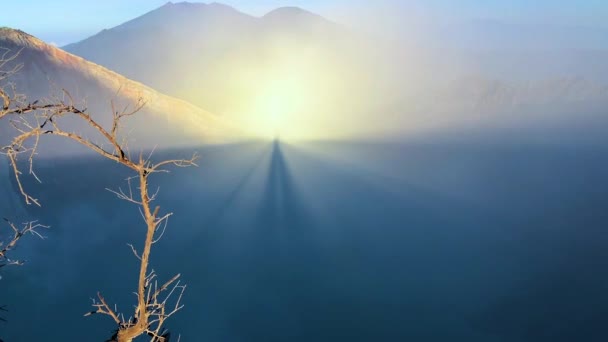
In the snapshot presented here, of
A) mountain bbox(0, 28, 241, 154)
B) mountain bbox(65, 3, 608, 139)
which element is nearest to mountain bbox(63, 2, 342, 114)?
mountain bbox(65, 3, 608, 139)

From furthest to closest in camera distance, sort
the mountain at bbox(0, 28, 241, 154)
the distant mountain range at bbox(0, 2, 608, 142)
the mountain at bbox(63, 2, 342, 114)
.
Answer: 1. the mountain at bbox(63, 2, 342, 114)
2. the distant mountain range at bbox(0, 2, 608, 142)
3. the mountain at bbox(0, 28, 241, 154)

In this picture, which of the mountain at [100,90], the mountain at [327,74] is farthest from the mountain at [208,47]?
the mountain at [100,90]

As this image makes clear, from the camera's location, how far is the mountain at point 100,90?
3123 centimetres

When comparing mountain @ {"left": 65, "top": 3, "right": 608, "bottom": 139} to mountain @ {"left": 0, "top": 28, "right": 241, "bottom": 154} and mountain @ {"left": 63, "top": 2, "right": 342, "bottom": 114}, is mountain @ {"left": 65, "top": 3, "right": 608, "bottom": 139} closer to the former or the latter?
mountain @ {"left": 63, "top": 2, "right": 342, "bottom": 114}

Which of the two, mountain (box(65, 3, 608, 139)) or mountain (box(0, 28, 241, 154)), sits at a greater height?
mountain (box(65, 3, 608, 139))

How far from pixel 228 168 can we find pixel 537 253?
94.2 ft

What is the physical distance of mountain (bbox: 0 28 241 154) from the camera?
31.2m

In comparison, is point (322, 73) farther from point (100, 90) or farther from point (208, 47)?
point (100, 90)

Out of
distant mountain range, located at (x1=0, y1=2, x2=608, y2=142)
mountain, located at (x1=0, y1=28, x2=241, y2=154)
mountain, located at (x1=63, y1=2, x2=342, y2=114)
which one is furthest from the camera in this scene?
mountain, located at (x1=63, y1=2, x2=342, y2=114)

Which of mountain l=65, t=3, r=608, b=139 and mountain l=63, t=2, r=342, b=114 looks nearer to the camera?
mountain l=65, t=3, r=608, b=139

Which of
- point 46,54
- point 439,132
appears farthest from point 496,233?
point 46,54

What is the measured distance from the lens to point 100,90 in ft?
109

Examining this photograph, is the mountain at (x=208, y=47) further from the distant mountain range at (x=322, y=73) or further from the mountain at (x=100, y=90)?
the mountain at (x=100, y=90)

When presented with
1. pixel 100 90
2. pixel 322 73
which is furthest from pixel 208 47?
pixel 100 90
